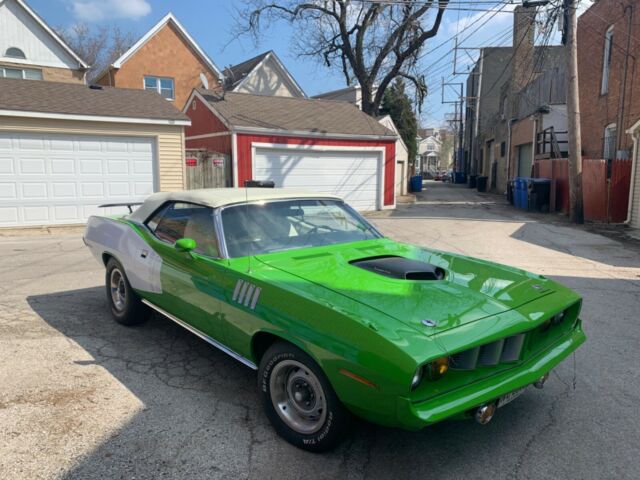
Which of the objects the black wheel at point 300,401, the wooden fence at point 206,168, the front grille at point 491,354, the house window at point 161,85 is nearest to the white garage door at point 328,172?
the wooden fence at point 206,168

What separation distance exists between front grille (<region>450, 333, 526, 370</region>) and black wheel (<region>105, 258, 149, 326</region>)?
10.7 feet

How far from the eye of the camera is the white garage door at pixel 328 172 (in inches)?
626

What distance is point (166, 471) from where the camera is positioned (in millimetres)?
2621

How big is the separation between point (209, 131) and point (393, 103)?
Result: 25585 millimetres

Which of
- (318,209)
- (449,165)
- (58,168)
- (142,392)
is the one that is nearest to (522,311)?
(318,209)

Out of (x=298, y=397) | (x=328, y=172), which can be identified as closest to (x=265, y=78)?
(x=328, y=172)

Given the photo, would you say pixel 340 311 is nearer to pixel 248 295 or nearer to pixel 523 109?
pixel 248 295

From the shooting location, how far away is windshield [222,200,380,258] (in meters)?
3.65

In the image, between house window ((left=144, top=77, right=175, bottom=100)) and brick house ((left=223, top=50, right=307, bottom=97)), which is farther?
brick house ((left=223, top=50, right=307, bottom=97))

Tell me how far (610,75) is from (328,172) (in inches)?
420

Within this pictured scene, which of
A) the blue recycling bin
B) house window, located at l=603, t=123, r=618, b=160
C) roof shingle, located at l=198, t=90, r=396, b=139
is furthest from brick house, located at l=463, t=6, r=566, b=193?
roof shingle, located at l=198, t=90, r=396, b=139

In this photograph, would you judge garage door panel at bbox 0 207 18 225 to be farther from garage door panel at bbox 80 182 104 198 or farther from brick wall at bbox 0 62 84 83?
brick wall at bbox 0 62 84 83

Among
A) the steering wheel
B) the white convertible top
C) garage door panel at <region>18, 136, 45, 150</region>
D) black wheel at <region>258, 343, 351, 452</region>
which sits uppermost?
garage door panel at <region>18, 136, 45, 150</region>

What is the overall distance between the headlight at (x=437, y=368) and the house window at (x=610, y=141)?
17620mm
